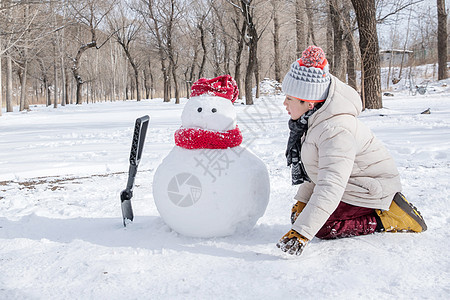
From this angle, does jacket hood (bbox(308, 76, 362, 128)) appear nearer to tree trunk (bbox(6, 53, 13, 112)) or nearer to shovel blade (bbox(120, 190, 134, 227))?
shovel blade (bbox(120, 190, 134, 227))

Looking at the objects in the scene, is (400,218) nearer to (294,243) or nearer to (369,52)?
(294,243)

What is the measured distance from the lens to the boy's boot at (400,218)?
217cm

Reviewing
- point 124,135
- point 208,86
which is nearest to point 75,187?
point 208,86

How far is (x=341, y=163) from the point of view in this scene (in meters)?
1.85

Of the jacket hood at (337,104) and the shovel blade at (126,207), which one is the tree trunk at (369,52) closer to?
→ the jacket hood at (337,104)

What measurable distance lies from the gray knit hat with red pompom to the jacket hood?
0.17ft

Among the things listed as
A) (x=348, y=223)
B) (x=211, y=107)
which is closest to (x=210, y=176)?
(x=211, y=107)

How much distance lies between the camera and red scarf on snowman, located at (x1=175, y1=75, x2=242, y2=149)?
2.20 metres

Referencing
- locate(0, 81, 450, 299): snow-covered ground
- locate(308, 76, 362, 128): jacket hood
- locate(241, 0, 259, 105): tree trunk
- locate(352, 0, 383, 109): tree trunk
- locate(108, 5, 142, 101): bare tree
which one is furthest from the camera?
locate(108, 5, 142, 101): bare tree

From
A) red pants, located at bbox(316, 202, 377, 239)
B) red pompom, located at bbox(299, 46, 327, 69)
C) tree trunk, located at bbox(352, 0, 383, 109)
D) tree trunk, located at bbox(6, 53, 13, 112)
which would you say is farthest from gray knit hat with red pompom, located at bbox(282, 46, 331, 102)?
tree trunk, located at bbox(6, 53, 13, 112)

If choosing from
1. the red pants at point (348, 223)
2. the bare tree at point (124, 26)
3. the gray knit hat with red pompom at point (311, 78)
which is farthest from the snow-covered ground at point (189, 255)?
the bare tree at point (124, 26)

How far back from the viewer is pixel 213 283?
5.63 ft

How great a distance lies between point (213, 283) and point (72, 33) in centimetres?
3254

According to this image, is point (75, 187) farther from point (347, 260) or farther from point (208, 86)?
point (347, 260)
